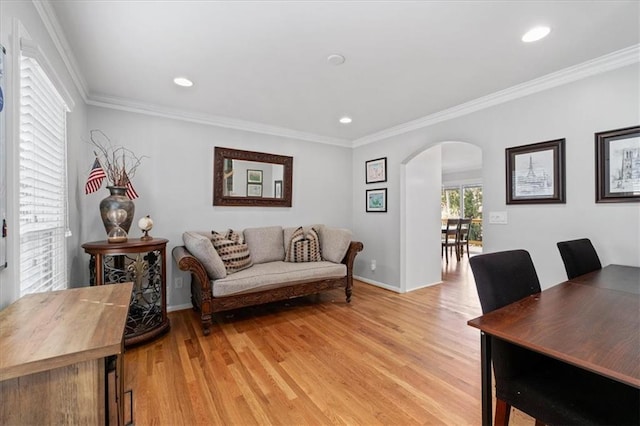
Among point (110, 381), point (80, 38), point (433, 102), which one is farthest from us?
point (433, 102)

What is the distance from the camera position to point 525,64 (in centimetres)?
221

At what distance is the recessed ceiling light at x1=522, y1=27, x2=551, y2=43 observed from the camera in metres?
1.78

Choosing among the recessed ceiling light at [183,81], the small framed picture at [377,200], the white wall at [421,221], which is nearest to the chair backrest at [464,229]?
the white wall at [421,221]

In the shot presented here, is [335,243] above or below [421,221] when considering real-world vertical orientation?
below

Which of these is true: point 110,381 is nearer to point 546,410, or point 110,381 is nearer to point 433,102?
point 546,410

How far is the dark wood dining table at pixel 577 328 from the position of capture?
2.57 ft

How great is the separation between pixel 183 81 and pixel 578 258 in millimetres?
3396

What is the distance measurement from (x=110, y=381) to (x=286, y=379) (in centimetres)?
130

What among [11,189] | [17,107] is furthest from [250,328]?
[17,107]

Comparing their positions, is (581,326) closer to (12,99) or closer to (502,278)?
(502,278)

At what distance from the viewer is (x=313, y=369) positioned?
2008 mm

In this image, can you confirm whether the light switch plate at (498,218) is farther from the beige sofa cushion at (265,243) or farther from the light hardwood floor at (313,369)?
the beige sofa cushion at (265,243)

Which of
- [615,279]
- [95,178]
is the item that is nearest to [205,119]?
[95,178]

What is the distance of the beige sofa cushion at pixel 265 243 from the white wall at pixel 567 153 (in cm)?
237
